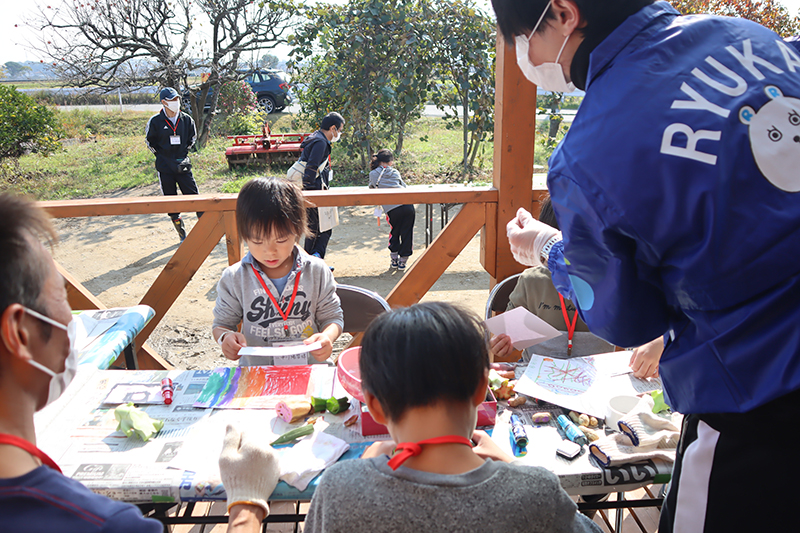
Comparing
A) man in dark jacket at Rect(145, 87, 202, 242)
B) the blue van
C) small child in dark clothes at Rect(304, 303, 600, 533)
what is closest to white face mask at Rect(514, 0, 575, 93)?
small child in dark clothes at Rect(304, 303, 600, 533)

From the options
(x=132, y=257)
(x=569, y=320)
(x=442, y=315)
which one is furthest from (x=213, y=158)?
(x=442, y=315)

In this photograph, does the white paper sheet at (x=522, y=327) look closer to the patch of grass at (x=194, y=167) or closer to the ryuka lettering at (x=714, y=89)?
the ryuka lettering at (x=714, y=89)

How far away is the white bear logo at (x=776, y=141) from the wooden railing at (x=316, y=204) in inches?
81.6

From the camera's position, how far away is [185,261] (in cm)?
318

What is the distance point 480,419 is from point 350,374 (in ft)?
1.34

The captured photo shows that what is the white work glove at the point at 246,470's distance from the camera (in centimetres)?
126

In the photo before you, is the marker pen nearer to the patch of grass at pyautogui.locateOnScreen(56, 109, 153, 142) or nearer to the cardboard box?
the cardboard box

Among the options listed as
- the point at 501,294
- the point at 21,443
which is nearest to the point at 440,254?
the point at 501,294

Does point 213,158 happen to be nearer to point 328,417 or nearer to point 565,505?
point 328,417

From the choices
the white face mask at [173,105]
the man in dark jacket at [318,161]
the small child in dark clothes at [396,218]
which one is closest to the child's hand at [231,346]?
the man in dark jacket at [318,161]

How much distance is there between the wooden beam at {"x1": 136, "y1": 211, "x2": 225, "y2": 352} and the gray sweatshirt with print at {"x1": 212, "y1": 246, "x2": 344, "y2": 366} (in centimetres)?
89

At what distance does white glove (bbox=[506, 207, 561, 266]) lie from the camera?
1611 millimetres

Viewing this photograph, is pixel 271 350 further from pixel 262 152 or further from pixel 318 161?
pixel 262 152

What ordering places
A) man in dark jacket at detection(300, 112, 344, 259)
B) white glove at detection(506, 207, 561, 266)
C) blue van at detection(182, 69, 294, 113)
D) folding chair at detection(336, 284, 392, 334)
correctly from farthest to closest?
blue van at detection(182, 69, 294, 113), man in dark jacket at detection(300, 112, 344, 259), folding chair at detection(336, 284, 392, 334), white glove at detection(506, 207, 561, 266)
